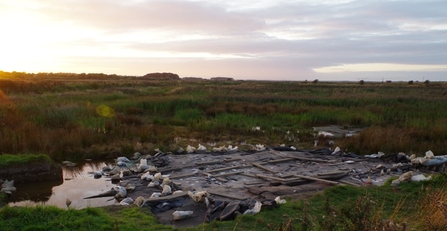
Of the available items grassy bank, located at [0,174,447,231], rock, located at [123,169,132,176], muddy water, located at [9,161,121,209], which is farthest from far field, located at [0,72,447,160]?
grassy bank, located at [0,174,447,231]

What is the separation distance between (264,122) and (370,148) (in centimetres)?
561

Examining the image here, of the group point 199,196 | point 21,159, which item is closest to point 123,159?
point 21,159

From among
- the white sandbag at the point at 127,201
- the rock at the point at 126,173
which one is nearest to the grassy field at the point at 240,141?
the white sandbag at the point at 127,201

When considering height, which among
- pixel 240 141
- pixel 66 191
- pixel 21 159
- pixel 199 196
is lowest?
pixel 66 191

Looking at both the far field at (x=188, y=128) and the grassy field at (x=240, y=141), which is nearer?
the grassy field at (x=240, y=141)

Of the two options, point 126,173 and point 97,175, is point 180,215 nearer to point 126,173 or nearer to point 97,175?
point 126,173

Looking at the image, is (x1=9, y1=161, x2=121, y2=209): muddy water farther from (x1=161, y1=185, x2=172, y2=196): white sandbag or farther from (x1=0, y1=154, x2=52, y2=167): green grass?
(x1=161, y1=185, x2=172, y2=196): white sandbag

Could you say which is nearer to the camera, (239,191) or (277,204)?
(277,204)

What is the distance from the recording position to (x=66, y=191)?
23.6 feet

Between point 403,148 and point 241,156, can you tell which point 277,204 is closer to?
point 241,156

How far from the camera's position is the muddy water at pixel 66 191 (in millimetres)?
6555

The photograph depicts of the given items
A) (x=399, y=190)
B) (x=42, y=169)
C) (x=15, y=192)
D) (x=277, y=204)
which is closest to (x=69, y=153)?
(x=42, y=169)

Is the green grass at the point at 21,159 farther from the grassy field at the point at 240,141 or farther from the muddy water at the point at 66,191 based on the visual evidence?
the muddy water at the point at 66,191

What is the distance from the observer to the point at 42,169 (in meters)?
7.71
